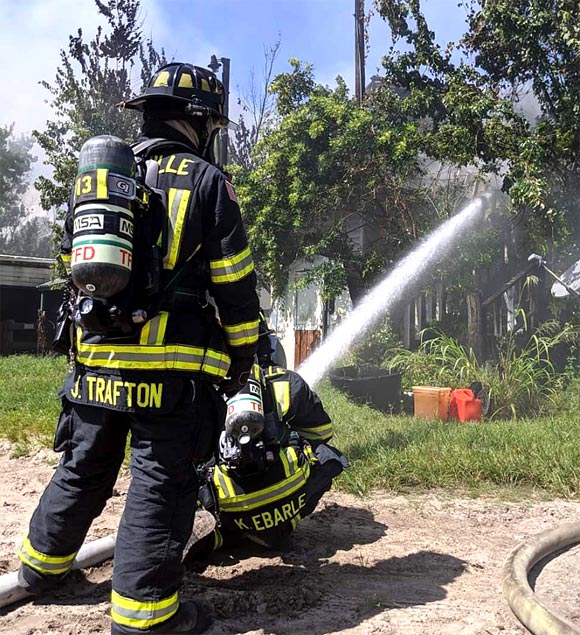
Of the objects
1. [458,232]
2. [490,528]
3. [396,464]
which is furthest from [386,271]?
[490,528]

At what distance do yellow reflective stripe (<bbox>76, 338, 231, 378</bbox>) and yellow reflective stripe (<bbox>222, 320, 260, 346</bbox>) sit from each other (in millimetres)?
94

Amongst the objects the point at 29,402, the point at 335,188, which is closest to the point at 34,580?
the point at 29,402

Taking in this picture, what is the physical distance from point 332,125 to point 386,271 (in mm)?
2371

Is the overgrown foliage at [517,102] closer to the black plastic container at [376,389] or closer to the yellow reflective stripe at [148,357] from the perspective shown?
the black plastic container at [376,389]

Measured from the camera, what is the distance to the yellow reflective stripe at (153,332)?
2.09 m

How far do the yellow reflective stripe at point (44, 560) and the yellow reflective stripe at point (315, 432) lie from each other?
1314mm

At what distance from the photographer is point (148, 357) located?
209cm

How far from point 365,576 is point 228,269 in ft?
4.92

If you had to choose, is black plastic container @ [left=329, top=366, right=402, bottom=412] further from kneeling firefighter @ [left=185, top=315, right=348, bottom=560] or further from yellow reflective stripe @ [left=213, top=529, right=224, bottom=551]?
yellow reflective stripe @ [left=213, top=529, right=224, bottom=551]

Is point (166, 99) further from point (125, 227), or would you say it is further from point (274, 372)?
point (274, 372)

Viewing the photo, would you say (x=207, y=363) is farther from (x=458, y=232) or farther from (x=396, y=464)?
(x=458, y=232)

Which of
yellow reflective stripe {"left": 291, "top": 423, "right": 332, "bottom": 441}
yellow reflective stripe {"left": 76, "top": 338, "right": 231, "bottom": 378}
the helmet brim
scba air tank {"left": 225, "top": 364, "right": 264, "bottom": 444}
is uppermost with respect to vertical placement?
the helmet brim

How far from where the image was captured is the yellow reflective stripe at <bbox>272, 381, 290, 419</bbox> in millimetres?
3135

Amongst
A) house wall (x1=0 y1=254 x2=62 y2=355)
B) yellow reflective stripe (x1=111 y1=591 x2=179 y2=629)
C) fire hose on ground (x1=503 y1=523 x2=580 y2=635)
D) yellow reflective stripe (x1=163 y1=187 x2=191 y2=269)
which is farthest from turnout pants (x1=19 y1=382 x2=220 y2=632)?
house wall (x1=0 y1=254 x2=62 y2=355)
